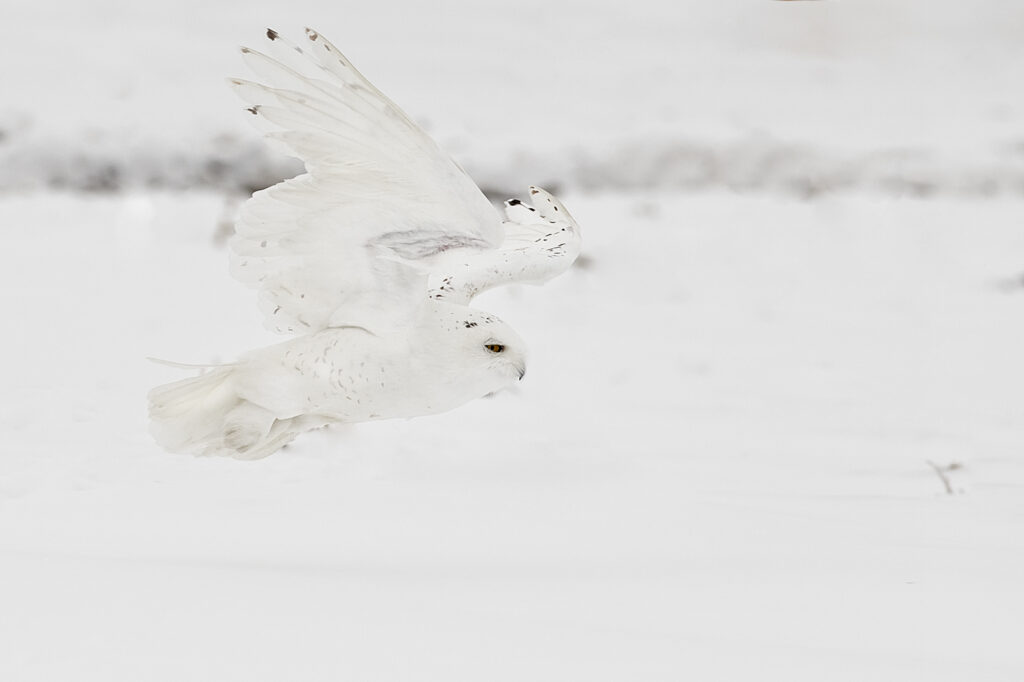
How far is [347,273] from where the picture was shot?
3.50 ft

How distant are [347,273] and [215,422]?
0.20 m

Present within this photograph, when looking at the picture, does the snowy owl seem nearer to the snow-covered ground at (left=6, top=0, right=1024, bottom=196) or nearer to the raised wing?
the raised wing

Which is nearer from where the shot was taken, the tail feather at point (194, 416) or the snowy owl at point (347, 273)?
the snowy owl at point (347, 273)

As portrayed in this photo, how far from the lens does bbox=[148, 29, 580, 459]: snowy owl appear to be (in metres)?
0.96

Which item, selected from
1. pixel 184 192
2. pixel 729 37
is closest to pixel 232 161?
pixel 184 192

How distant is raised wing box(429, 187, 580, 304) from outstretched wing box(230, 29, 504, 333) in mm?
119

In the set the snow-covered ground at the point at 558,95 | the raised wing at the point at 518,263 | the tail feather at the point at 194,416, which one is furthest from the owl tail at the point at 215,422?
the snow-covered ground at the point at 558,95

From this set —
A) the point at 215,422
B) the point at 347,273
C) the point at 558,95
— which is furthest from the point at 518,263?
the point at 558,95

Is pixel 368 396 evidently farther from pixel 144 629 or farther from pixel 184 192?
pixel 184 192

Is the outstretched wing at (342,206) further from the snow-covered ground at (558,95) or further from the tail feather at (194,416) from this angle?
the snow-covered ground at (558,95)

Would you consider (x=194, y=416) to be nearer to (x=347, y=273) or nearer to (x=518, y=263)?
(x=347, y=273)

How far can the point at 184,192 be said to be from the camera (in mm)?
2707

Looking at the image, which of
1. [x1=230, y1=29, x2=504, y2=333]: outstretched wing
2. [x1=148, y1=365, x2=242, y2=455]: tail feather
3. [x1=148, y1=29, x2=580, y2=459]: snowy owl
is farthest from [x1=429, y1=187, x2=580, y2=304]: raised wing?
[x1=148, y1=365, x2=242, y2=455]: tail feather

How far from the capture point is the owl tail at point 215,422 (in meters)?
1.11
